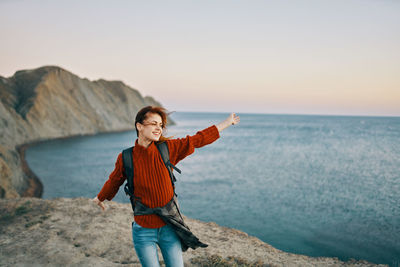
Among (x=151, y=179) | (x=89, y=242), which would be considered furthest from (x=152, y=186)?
(x=89, y=242)

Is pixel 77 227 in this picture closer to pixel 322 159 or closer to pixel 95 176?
pixel 95 176

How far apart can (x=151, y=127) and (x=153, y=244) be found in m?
1.10

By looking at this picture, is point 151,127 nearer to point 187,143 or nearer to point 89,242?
point 187,143

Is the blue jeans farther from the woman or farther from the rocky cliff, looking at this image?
the rocky cliff

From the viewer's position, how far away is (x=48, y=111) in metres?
37.8

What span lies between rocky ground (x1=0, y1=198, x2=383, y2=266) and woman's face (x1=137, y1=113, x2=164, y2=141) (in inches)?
146

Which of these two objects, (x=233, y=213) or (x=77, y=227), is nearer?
(x=77, y=227)

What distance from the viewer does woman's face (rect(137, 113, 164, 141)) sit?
8.35 ft

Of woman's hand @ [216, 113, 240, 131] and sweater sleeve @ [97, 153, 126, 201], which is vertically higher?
woman's hand @ [216, 113, 240, 131]

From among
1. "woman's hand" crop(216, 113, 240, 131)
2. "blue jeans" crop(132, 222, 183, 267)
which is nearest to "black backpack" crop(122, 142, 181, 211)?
"blue jeans" crop(132, 222, 183, 267)

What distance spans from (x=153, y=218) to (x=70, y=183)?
15.9 m

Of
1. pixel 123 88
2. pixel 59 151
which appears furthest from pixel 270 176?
pixel 123 88

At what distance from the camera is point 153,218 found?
2504mm

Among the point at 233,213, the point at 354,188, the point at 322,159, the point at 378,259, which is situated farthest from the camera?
the point at 322,159
